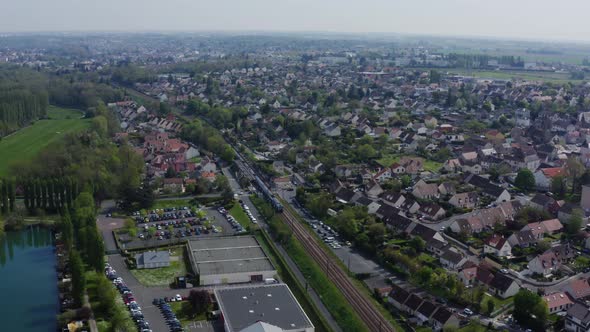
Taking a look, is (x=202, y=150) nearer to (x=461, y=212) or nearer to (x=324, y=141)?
(x=324, y=141)

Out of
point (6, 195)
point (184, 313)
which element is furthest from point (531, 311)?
point (6, 195)

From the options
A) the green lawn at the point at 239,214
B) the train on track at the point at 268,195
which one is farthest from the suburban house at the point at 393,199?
the green lawn at the point at 239,214

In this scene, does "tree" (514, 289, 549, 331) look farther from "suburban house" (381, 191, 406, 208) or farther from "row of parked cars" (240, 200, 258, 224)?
"row of parked cars" (240, 200, 258, 224)

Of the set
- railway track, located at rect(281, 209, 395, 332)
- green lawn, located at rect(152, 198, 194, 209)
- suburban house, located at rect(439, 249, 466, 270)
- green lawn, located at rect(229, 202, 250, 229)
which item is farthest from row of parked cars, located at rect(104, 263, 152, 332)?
suburban house, located at rect(439, 249, 466, 270)

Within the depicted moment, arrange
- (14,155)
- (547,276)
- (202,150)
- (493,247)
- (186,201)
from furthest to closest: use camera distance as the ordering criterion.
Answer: (202,150) < (14,155) < (186,201) < (493,247) < (547,276)

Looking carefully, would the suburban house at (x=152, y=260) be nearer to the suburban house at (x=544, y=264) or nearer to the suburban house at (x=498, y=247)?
the suburban house at (x=498, y=247)

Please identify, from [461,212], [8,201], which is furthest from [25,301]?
[461,212]
